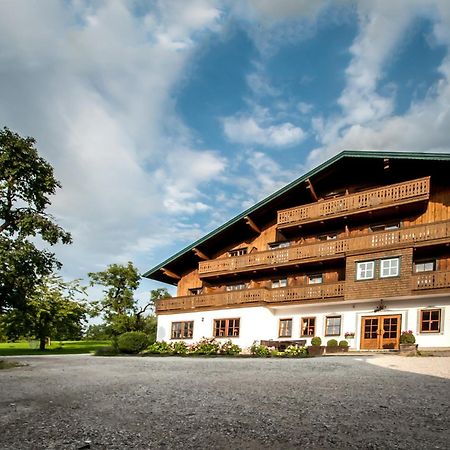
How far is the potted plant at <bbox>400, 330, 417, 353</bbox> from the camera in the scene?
20720 millimetres

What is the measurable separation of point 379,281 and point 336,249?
334 cm

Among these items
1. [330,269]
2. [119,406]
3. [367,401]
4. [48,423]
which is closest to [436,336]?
[330,269]

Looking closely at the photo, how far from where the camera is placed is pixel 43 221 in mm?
21547

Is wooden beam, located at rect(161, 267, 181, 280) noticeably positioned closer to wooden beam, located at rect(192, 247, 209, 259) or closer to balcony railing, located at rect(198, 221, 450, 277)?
wooden beam, located at rect(192, 247, 209, 259)

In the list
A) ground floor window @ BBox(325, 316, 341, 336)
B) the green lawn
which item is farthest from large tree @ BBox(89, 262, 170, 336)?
ground floor window @ BBox(325, 316, 341, 336)

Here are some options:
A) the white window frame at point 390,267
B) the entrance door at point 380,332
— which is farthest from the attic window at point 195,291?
the white window frame at point 390,267

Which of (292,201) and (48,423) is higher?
(292,201)

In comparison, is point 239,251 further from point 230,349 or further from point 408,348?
point 408,348

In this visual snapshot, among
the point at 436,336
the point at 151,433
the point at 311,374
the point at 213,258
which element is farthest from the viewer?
the point at 213,258

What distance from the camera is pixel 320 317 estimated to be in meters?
28.0

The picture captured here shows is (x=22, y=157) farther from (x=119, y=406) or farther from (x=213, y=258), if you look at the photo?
(x=213, y=258)

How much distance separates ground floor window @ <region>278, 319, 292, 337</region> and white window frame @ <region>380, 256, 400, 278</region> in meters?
6.95

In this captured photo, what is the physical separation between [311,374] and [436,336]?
13245 millimetres

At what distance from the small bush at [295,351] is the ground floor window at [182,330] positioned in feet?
36.4
